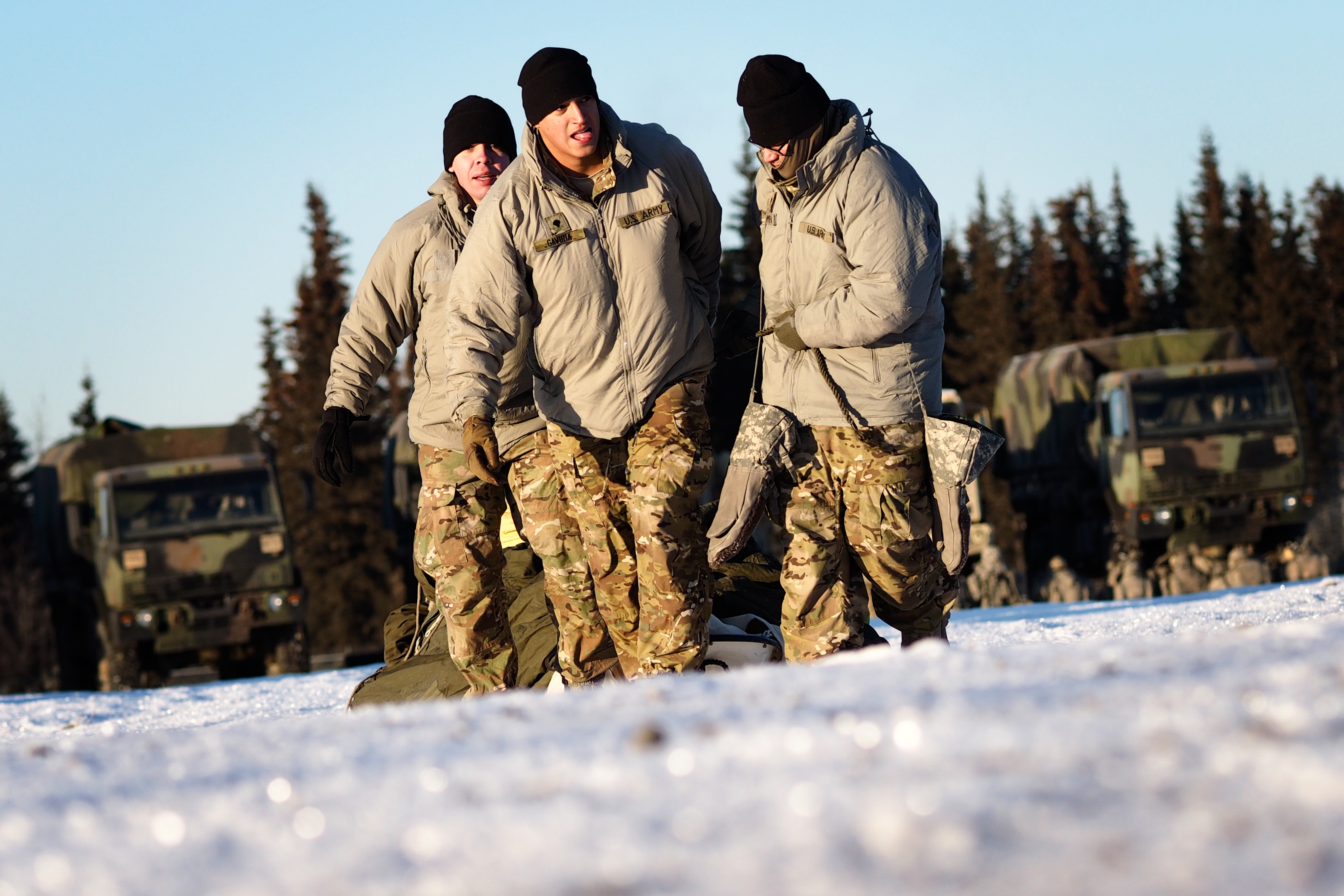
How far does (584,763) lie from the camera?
1.85 metres

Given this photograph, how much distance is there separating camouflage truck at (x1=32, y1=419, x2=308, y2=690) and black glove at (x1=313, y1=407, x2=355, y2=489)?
11694 millimetres

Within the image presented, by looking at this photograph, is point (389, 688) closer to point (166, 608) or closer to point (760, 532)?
point (166, 608)

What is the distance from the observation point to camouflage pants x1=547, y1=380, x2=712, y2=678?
4309 millimetres

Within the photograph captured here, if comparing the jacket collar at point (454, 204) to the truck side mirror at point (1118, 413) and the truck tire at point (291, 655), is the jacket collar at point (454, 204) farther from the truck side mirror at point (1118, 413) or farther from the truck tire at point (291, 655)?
the truck side mirror at point (1118, 413)

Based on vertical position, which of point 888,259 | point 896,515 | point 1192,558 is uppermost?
point 888,259

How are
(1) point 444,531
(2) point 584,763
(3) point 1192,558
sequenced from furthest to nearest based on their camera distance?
(3) point 1192,558 → (1) point 444,531 → (2) point 584,763

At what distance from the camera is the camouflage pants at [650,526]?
4309 millimetres

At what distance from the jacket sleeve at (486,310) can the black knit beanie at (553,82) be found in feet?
0.91

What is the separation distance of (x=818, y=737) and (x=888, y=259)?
254 centimetres

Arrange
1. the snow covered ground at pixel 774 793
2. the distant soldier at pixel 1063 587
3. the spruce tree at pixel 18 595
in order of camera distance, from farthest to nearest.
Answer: the spruce tree at pixel 18 595 < the distant soldier at pixel 1063 587 < the snow covered ground at pixel 774 793

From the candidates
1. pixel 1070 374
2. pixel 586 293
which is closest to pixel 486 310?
pixel 586 293

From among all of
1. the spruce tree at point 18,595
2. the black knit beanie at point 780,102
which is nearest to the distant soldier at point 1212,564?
the black knit beanie at point 780,102

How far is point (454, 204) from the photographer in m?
5.26

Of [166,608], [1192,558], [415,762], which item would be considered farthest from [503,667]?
[1192,558]
